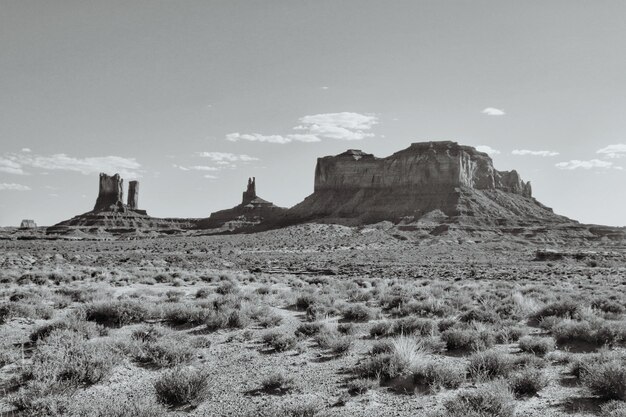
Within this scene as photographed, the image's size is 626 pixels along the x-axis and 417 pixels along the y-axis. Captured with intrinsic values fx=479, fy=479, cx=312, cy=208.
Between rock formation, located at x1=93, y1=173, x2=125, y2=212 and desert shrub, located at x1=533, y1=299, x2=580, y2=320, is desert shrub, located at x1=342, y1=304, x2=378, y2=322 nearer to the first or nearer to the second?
desert shrub, located at x1=533, y1=299, x2=580, y2=320

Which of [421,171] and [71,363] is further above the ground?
[421,171]

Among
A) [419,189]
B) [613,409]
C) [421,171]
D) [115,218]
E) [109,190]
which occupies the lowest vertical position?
[613,409]

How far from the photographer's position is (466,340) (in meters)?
10.4

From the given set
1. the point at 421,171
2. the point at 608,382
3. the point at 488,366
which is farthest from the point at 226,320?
the point at 421,171

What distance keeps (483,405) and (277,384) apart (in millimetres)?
3274

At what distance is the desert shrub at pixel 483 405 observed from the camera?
247 inches

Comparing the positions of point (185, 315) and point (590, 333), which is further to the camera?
point (185, 315)

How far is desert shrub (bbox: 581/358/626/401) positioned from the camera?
283 inches

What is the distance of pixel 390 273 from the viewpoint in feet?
119

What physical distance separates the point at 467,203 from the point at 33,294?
108 metres

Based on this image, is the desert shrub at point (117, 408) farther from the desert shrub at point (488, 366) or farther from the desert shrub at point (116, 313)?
the desert shrub at point (488, 366)

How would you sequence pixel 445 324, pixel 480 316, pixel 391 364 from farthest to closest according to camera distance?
pixel 480 316 → pixel 445 324 → pixel 391 364

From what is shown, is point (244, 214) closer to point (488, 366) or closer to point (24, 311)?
point (24, 311)

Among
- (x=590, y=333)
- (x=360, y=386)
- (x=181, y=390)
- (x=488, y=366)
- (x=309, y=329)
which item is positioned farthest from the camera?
(x=309, y=329)
